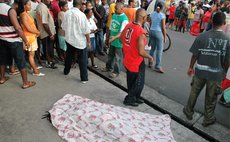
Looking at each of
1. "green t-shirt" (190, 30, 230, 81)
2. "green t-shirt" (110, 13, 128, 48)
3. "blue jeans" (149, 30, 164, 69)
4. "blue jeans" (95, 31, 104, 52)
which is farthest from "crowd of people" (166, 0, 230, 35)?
"green t-shirt" (190, 30, 230, 81)

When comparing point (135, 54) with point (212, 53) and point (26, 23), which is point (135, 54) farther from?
point (26, 23)

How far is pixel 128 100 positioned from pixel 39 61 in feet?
9.93

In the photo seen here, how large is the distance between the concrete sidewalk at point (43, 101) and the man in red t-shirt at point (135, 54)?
0.92 ft

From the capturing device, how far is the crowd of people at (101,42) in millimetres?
3564

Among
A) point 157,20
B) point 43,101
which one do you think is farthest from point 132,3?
point 43,101

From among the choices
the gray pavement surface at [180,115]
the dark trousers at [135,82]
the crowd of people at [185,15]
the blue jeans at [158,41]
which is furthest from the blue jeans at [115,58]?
the crowd of people at [185,15]

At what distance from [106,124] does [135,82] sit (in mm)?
1156

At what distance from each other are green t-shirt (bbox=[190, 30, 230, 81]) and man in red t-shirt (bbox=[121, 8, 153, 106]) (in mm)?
787

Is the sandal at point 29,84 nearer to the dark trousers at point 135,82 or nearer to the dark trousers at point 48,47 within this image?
the dark trousers at point 48,47

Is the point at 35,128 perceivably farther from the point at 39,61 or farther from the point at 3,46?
the point at 39,61

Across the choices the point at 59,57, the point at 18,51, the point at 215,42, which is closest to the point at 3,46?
the point at 18,51

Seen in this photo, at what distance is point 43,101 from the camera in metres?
4.38

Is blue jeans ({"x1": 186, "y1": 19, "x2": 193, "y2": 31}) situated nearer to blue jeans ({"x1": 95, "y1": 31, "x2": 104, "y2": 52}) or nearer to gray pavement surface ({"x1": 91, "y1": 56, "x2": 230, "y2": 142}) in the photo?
blue jeans ({"x1": 95, "y1": 31, "x2": 104, "y2": 52})

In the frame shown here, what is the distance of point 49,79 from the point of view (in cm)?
539
